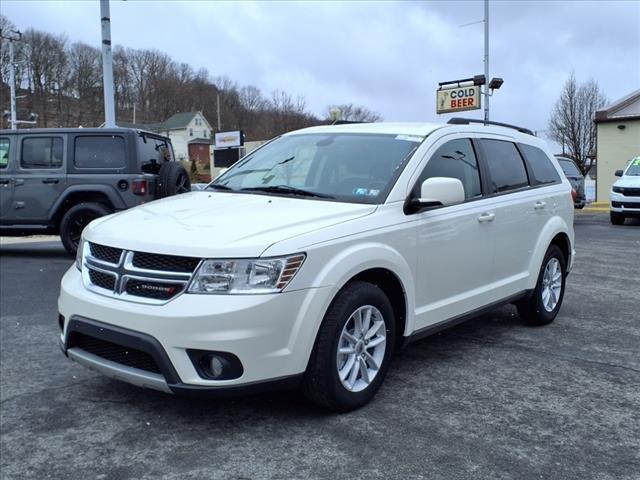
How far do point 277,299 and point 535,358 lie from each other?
2.47 meters

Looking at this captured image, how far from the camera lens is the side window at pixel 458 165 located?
4.36 meters

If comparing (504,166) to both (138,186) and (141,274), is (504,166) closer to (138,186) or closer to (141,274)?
(141,274)

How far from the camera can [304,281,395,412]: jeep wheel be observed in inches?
132

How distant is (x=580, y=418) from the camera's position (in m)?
3.59

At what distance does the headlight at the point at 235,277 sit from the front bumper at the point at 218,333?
41 mm

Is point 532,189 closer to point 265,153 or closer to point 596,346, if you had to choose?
point 596,346

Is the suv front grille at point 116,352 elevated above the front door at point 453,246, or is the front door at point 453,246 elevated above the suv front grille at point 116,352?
the front door at point 453,246

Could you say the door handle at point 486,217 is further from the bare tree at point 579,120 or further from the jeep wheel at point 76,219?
the bare tree at point 579,120

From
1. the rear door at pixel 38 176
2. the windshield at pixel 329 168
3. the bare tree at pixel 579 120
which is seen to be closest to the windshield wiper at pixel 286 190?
the windshield at pixel 329 168

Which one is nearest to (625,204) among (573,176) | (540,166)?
(573,176)

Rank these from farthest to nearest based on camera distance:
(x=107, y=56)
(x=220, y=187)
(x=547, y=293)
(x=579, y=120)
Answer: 1. (x=579, y=120)
2. (x=107, y=56)
3. (x=547, y=293)
4. (x=220, y=187)

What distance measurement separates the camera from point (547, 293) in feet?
18.7

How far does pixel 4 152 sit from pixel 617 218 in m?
14.7

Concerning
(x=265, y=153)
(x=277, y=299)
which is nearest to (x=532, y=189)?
(x=265, y=153)
